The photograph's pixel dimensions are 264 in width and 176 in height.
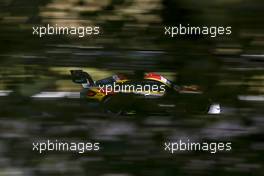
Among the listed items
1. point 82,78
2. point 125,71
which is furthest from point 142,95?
point 82,78

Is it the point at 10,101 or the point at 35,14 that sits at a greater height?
the point at 35,14

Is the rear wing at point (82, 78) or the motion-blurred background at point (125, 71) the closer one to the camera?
the motion-blurred background at point (125, 71)

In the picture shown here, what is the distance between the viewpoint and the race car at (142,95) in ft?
7.20

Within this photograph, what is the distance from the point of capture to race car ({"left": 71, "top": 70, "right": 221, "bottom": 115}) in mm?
2195

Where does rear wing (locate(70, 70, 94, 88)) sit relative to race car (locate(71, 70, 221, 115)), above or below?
above

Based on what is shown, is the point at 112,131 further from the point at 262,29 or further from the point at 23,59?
the point at 262,29

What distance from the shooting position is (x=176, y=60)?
7.07 ft

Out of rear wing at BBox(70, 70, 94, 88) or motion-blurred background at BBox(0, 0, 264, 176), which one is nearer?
motion-blurred background at BBox(0, 0, 264, 176)

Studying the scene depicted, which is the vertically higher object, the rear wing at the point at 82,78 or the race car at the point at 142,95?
the rear wing at the point at 82,78

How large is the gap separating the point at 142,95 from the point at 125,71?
93 mm

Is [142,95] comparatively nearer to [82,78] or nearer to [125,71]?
[125,71]

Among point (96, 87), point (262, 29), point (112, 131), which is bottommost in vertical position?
point (112, 131)

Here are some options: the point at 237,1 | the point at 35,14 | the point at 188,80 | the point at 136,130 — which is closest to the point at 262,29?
the point at 237,1

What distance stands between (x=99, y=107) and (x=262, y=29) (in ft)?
1.86
